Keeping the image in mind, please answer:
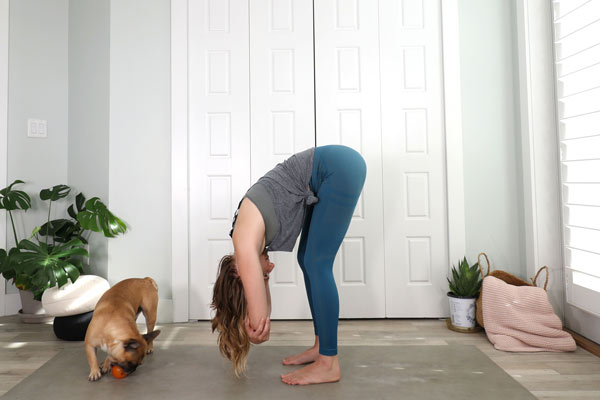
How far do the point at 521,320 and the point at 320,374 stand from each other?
1213mm

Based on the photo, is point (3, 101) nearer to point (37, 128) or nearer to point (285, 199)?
point (37, 128)

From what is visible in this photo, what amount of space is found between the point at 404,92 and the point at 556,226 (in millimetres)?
1297

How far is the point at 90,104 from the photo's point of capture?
9.93 ft

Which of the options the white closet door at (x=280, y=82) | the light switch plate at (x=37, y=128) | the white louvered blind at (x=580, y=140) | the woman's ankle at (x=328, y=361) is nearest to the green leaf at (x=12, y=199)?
the light switch plate at (x=37, y=128)

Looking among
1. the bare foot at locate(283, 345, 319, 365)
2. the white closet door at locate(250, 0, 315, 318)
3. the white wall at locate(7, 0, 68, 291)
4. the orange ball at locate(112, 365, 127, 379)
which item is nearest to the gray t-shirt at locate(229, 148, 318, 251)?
the bare foot at locate(283, 345, 319, 365)

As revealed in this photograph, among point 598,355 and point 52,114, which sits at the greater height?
point 52,114

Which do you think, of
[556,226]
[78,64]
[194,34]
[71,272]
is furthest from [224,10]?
[556,226]

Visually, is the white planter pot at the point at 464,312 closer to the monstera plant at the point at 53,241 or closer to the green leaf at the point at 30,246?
the monstera plant at the point at 53,241

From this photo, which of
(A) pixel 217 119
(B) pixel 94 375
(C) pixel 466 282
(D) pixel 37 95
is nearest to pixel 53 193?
(D) pixel 37 95

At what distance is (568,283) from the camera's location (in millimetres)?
2389

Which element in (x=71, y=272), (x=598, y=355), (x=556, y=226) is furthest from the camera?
(x=556, y=226)

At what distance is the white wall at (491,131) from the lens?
9.24ft

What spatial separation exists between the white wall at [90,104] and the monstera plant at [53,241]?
12cm

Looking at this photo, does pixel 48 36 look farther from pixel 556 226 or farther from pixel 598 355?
pixel 598 355
